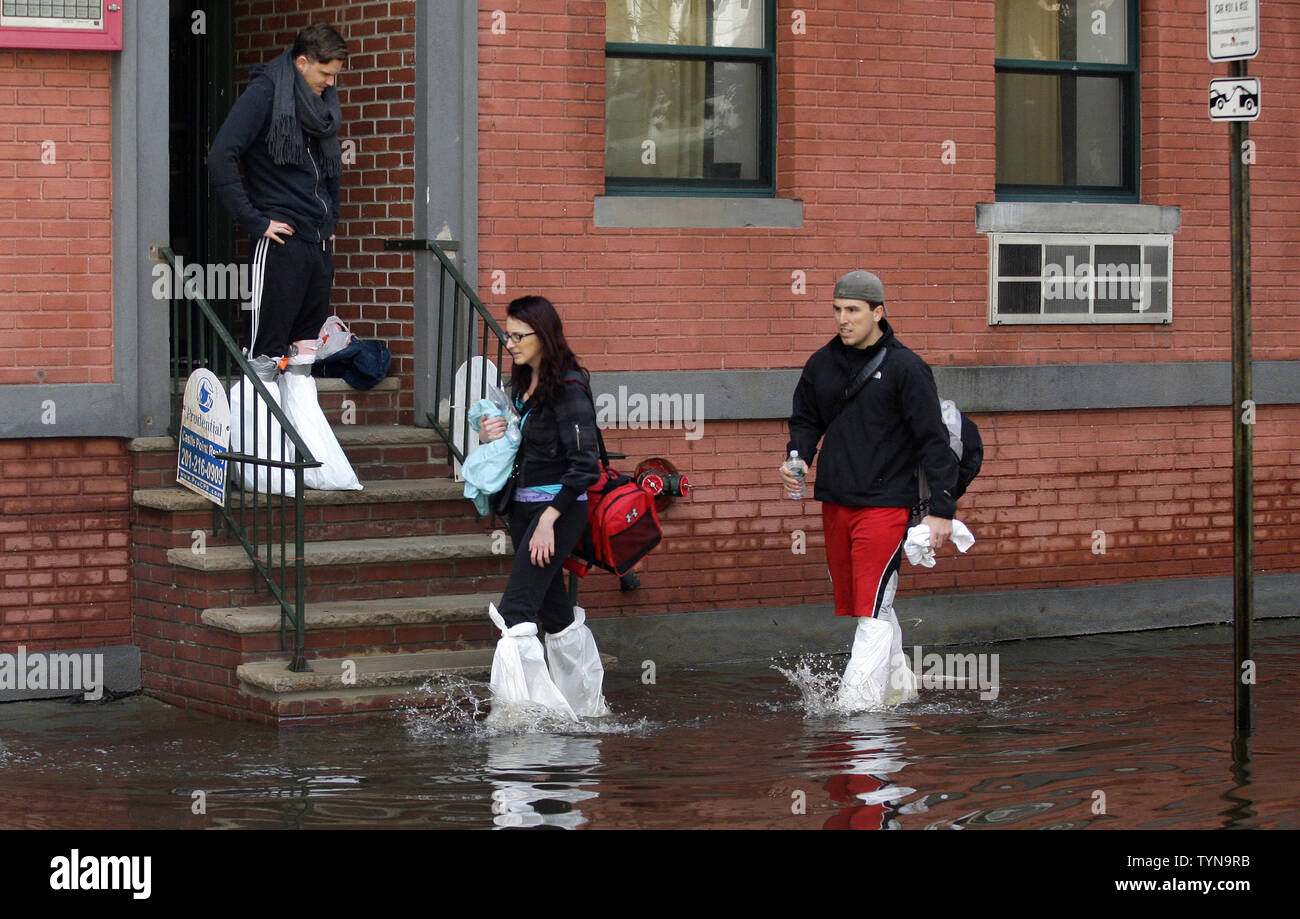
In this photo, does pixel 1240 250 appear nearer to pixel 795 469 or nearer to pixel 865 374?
pixel 865 374

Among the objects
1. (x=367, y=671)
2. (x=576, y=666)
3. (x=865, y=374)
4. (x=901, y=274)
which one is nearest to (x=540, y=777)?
(x=576, y=666)

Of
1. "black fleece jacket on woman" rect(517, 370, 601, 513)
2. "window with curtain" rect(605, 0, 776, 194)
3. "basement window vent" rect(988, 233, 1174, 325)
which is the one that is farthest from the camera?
"basement window vent" rect(988, 233, 1174, 325)

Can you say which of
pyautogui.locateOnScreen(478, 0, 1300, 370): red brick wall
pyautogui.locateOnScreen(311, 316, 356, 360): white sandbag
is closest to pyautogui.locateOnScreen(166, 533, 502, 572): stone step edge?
pyautogui.locateOnScreen(311, 316, 356, 360): white sandbag

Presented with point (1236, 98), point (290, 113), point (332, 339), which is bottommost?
point (332, 339)

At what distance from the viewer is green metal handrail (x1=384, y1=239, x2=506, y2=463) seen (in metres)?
9.54

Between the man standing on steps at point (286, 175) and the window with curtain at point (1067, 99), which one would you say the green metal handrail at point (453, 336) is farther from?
the window with curtain at point (1067, 99)

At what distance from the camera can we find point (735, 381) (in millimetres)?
10227

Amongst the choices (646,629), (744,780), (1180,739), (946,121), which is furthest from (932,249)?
(744,780)

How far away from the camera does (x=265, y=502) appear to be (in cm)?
913

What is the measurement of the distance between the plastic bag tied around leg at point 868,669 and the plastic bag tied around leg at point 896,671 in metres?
0.05

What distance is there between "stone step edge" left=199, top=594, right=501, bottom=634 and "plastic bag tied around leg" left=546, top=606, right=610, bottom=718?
68 cm

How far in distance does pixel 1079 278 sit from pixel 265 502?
187 inches

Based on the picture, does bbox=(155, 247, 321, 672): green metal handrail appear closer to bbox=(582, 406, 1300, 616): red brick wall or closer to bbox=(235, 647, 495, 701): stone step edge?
bbox=(235, 647, 495, 701): stone step edge
